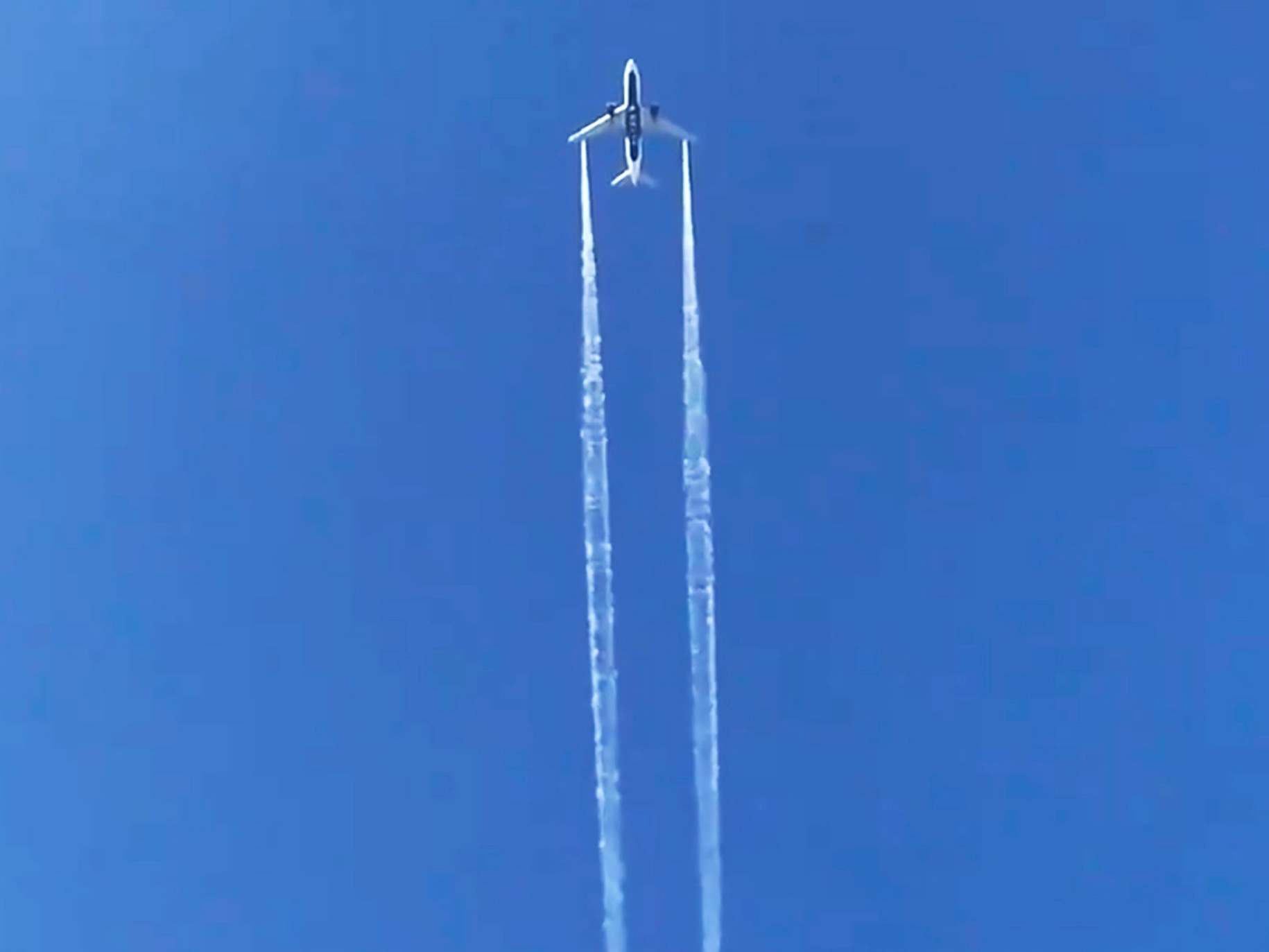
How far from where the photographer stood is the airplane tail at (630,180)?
21141 millimetres

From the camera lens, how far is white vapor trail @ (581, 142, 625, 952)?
2236 cm

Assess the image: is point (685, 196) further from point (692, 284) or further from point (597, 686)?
point (597, 686)

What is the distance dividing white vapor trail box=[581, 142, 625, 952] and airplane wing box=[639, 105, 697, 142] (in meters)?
2.27

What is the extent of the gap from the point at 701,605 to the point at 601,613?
1.40 meters

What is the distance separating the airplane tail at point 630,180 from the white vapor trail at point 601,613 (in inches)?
60.2

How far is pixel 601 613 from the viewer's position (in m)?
22.5

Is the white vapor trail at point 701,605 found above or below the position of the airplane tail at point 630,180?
below

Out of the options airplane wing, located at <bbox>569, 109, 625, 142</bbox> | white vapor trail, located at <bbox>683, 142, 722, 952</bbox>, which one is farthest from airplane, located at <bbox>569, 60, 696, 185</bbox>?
white vapor trail, located at <bbox>683, 142, 722, 952</bbox>

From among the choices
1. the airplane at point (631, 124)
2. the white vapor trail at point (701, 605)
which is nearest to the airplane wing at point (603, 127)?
the airplane at point (631, 124)

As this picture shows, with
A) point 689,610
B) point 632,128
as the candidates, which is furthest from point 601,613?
point 632,128

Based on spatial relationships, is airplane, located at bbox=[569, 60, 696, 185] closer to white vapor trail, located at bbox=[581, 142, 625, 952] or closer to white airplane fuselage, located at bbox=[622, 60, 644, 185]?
white airplane fuselage, located at bbox=[622, 60, 644, 185]

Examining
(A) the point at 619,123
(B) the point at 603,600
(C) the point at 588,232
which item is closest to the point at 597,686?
(B) the point at 603,600

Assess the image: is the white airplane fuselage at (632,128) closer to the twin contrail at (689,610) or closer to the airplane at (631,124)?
the airplane at (631,124)

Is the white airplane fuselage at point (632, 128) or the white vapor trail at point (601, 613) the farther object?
the white vapor trail at point (601, 613)
